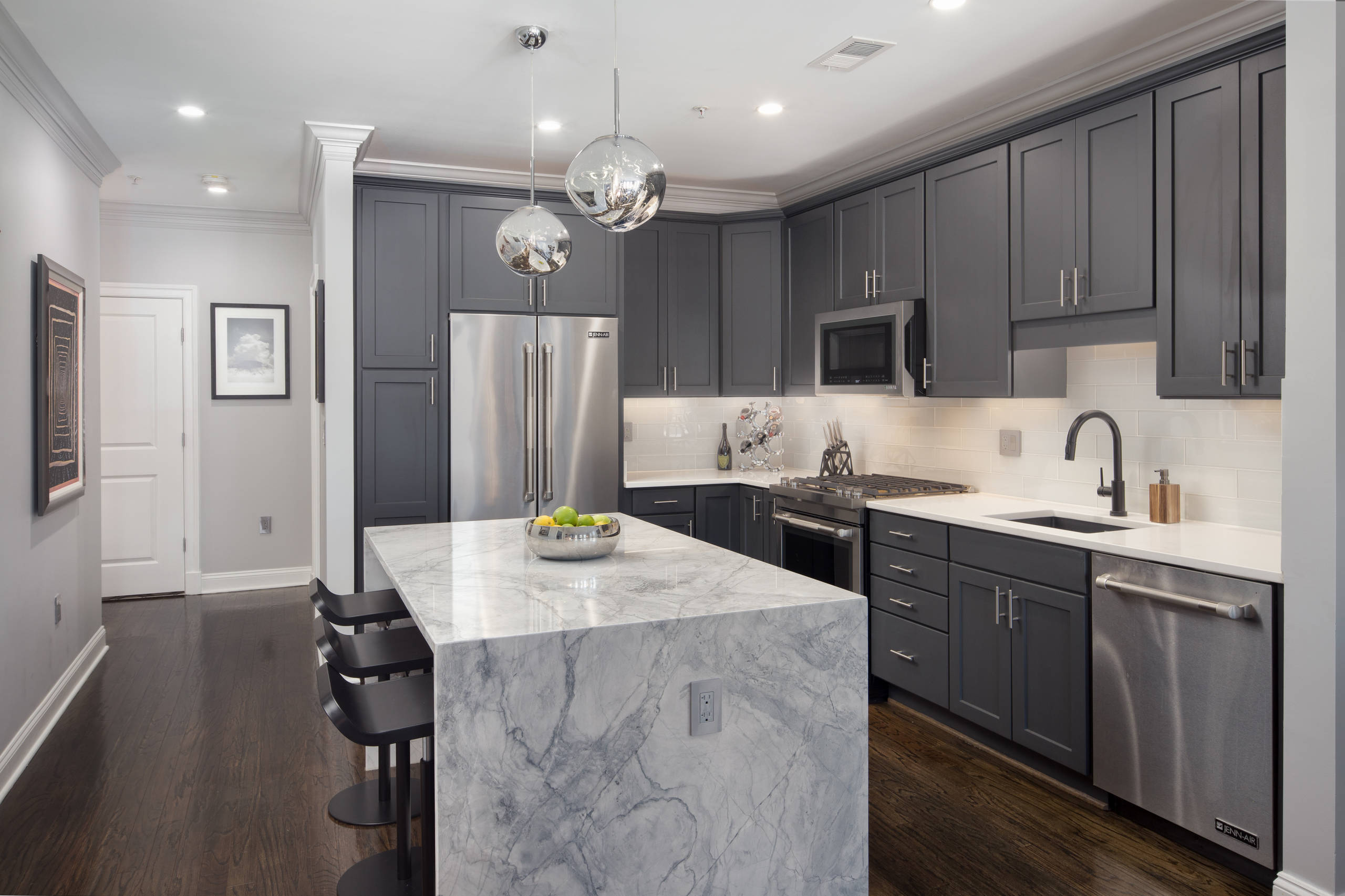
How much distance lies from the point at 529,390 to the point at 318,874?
8.24 ft

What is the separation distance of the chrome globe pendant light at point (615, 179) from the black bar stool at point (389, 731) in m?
1.22

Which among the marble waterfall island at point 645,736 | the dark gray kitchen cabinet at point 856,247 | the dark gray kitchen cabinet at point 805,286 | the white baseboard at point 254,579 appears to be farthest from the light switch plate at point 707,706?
the white baseboard at point 254,579

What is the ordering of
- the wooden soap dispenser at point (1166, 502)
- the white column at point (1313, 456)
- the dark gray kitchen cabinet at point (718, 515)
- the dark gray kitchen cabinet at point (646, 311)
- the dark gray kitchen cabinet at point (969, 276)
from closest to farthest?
the white column at point (1313, 456) → the wooden soap dispenser at point (1166, 502) → the dark gray kitchen cabinet at point (969, 276) → the dark gray kitchen cabinet at point (718, 515) → the dark gray kitchen cabinet at point (646, 311)

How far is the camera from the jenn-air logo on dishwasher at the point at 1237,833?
2277 millimetres

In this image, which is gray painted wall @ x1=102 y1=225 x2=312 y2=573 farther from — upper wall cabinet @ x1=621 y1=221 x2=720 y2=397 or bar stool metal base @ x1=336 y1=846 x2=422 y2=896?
A: bar stool metal base @ x1=336 y1=846 x2=422 y2=896

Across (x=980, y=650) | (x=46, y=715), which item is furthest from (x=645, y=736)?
(x=46, y=715)

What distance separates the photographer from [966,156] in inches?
143

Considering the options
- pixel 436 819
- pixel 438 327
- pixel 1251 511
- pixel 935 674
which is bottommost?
pixel 935 674

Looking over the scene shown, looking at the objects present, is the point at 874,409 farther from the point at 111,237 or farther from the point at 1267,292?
the point at 111,237

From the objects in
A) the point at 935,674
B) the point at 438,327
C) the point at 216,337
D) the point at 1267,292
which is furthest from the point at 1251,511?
the point at 216,337

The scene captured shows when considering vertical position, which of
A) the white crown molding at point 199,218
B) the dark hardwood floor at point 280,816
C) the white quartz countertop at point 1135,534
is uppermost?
the white crown molding at point 199,218

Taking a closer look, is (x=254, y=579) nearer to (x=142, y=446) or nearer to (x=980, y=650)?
(x=142, y=446)

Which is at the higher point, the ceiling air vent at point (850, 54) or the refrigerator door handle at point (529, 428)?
the ceiling air vent at point (850, 54)

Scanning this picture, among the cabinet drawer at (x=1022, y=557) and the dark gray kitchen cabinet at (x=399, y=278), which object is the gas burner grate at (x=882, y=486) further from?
the dark gray kitchen cabinet at (x=399, y=278)
